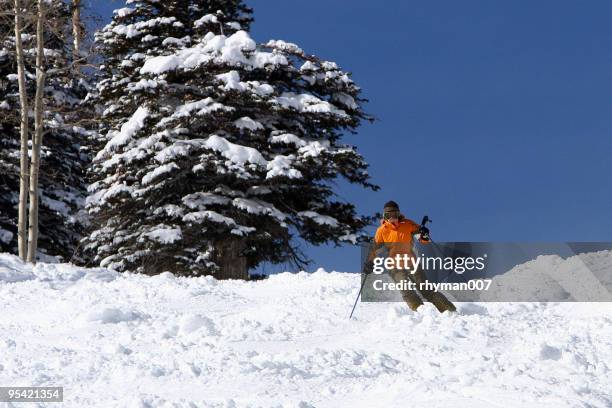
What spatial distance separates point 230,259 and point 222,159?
278 cm

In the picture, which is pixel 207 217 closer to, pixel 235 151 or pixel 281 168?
pixel 235 151

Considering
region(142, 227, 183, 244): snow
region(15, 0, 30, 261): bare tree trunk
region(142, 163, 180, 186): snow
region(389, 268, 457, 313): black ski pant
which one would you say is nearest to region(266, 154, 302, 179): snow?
region(142, 163, 180, 186): snow

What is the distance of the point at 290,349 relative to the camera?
8.19 metres

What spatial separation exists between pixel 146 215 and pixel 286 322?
11.6m

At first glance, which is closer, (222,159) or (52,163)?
(222,159)

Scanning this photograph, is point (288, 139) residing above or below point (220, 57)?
below

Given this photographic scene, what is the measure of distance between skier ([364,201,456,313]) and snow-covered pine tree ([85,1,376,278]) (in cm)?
786

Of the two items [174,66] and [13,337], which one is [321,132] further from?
[13,337]

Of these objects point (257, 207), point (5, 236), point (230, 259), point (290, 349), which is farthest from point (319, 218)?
point (290, 349)

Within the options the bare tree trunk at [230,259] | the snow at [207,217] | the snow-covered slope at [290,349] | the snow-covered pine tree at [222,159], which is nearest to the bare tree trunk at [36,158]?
the snow-covered pine tree at [222,159]

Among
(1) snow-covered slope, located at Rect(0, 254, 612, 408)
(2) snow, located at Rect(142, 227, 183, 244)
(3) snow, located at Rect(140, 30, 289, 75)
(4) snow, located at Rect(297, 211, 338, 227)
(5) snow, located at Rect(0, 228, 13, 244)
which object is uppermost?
(3) snow, located at Rect(140, 30, 289, 75)

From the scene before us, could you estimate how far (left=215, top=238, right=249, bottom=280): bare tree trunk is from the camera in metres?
19.4

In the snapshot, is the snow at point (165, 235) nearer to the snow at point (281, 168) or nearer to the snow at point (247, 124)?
the snow at point (281, 168)

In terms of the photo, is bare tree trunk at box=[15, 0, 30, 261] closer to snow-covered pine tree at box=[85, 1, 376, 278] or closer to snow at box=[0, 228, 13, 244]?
snow-covered pine tree at box=[85, 1, 376, 278]
